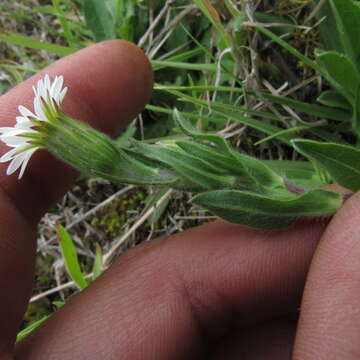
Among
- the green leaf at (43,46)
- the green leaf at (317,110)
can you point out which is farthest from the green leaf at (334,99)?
the green leaf at (43,46)

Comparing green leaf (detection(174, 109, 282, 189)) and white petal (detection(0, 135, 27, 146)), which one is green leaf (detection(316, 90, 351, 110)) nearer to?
green leaf (detection(174, 109, 282, 189))

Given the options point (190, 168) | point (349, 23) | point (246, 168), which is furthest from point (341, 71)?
point (190, 168)

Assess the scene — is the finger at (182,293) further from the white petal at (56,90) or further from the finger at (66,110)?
the white petal at (56,90)

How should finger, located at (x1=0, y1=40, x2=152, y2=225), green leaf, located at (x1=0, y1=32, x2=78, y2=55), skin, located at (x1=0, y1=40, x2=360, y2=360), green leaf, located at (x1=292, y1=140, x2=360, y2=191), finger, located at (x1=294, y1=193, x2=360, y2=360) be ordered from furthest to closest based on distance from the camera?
green leaf, located at (x1=0, y1=32, x2=78, y2=55), finger, located at (x1=0, y1=40, x2=152, y2=225), skin, located at (x1=0, y1=40, x2=360, y2=360), green leaf, located at (x1=292, y1=140, x2=360, y2=191), finger, located at (x1=294, y1=193, x2=360, y2=360)

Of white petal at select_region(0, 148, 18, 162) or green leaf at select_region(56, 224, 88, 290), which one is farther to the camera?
green leaf at select_region(56, 224, 88, 290)

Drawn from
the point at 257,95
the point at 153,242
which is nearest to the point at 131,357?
the point at 153,242

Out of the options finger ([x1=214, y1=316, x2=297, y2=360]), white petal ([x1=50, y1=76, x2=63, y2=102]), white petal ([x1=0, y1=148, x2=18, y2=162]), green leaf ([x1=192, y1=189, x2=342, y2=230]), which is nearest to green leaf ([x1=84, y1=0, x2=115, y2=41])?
white petal ([x1=50, y1=76, x2=63, y2=102])

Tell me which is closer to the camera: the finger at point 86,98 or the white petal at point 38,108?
the white petal at point 38,108

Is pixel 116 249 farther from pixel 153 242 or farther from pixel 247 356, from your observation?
pixel 247 356
